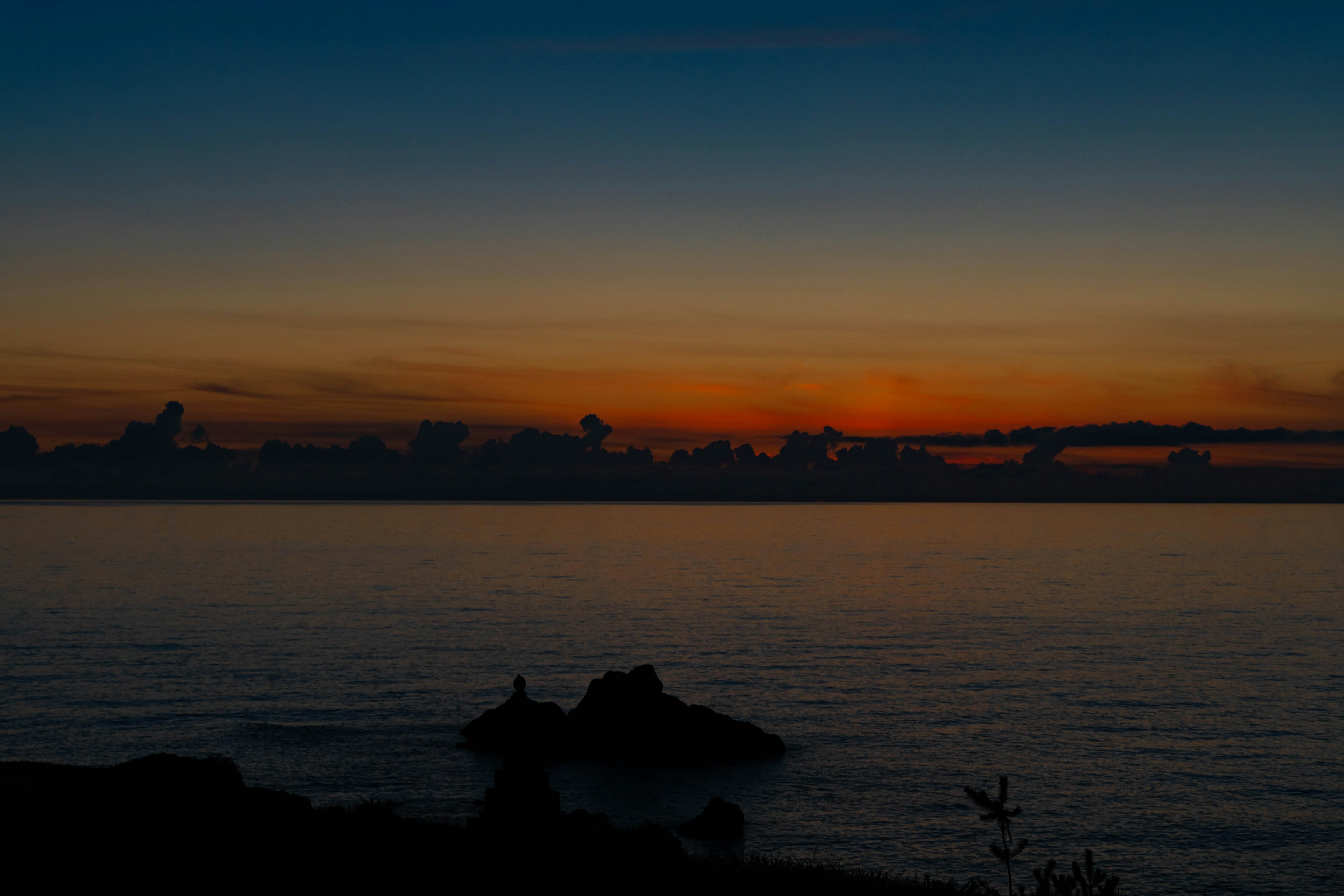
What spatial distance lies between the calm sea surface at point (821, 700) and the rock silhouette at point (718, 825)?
1.79m

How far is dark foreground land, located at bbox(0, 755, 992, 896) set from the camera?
890 inches

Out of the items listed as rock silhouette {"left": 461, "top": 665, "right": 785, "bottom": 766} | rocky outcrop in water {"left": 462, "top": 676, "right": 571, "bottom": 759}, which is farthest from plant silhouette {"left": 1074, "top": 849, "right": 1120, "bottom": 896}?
rock silhouette {"left": 461, "top": 665, "right": 785, "bottom": 766}

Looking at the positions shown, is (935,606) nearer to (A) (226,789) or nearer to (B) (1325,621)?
(B) (1325,621)

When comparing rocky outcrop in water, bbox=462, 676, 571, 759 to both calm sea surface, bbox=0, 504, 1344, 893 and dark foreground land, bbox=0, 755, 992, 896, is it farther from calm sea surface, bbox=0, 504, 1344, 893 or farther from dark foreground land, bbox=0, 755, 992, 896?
dark foreground land, bbox=0, 755, 992, 896

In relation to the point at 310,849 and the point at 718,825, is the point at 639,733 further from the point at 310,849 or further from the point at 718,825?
the point at 310,849

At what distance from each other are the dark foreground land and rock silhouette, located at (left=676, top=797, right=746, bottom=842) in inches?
245

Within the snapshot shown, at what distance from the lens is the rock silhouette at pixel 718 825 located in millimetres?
38000

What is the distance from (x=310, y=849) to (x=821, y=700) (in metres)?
42.1

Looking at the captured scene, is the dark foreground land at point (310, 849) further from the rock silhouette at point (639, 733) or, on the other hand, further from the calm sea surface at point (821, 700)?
the rock silhouette at point (639, 733)

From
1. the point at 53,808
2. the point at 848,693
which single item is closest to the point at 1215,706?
the point at 848,693

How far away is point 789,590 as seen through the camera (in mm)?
132250

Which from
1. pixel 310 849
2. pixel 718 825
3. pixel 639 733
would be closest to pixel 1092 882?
pixel 310 849

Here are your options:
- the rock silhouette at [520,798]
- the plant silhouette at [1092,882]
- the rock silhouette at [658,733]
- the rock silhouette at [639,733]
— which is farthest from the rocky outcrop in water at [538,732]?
the plant silhouette at [1092,882]

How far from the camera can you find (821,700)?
205 ft
